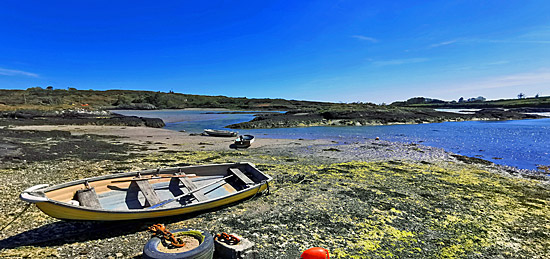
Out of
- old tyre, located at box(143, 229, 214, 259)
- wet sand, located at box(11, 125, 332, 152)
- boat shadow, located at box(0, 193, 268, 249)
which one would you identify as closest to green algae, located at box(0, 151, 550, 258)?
boat shadow, located at box(0, 193, 268, 249)

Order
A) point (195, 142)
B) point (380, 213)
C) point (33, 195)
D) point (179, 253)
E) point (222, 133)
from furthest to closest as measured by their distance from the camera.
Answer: point (222, 133) → point (195, 142) → point (380, 213) → point (33, 195) → point (179, 253)

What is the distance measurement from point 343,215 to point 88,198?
760 centimetres

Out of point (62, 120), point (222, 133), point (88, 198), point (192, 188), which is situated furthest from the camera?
point (62, 120)

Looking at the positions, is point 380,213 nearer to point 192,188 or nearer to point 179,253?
point 192,188

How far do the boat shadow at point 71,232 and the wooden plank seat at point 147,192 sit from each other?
1.70 ft

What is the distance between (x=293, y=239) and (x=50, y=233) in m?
6.61

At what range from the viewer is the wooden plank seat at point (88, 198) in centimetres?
679

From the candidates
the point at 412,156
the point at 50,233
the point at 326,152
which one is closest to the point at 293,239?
the point at 50,233

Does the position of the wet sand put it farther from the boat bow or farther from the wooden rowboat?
the boat bow

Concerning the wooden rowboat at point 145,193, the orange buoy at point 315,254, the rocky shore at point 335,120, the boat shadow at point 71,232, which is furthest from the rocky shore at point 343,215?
the rocky shore at point 335,120

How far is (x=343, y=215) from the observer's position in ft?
28.6

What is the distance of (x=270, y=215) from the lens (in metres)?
8.53

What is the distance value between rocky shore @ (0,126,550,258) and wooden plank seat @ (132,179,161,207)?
0.72 metres

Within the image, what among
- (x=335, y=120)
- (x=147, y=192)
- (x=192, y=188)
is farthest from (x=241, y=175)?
(x=335, y=120)
